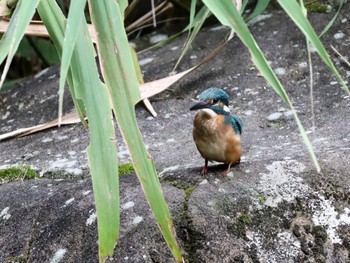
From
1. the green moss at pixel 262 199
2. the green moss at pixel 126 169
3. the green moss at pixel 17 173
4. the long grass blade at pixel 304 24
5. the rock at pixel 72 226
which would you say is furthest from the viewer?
the green moss at pixel 17 173

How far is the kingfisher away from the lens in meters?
2.36

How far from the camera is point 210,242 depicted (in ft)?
6.75

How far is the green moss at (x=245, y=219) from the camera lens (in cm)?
211

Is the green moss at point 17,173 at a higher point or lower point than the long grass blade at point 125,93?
lower

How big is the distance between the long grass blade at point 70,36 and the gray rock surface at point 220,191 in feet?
1.75

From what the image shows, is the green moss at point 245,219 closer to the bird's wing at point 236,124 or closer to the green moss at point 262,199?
the green moss at point 262,199

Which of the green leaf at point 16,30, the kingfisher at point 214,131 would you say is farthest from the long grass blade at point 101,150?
the kingfisher at point 214,131

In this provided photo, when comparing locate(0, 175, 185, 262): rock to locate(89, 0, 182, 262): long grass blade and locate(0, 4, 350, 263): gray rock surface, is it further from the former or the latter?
locate(89, 0, 182, 262): long grass blade

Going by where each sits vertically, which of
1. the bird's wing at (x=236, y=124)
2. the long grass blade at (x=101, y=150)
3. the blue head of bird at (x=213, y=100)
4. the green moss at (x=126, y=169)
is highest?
the long grass blade at (x=101, y=150)

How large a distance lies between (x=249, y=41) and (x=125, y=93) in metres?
0.31

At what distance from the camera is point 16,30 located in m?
1.74

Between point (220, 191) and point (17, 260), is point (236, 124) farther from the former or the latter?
point (17, 260)

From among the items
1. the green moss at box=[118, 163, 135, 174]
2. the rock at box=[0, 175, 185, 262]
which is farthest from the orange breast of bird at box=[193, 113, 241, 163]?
the green moss at box=[118, 163, 135, 174]

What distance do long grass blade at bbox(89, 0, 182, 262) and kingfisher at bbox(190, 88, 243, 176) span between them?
551 millimetres
